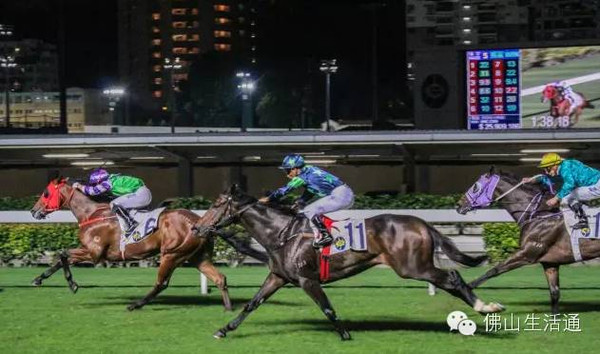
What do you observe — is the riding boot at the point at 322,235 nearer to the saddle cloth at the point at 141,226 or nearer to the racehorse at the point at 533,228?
the racehorse at the point at 533,228

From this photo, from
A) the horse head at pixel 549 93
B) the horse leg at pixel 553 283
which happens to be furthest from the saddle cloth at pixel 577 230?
the horse head at pixel 549 93

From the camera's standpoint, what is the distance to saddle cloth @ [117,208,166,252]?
11305 millimetres

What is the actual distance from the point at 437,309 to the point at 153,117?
90561 mm

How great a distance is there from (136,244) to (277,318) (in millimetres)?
2216

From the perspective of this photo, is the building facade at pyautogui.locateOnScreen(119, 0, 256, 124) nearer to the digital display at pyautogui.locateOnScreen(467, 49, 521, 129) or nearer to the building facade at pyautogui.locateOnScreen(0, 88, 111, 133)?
the building facade at pyautogui.locateOnScreen(0, 88, 111, 133)

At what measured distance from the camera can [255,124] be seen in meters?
79.5

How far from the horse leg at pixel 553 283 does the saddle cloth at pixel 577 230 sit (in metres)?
0.29

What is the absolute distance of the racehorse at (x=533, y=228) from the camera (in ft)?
32.9

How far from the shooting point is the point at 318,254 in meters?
8.85

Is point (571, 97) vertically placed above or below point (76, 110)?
below

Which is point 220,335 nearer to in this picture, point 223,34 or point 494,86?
point 494,86

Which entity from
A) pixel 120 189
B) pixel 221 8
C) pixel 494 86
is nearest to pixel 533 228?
pixel 120 189

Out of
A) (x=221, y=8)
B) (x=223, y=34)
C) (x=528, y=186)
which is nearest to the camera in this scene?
(x=528, y=186)

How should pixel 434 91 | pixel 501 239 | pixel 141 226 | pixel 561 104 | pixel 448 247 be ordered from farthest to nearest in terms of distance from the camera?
pixel 434 91 → pixel 561 104 → pixel 501 239 → pixel 141 226 → pixel 448 247
